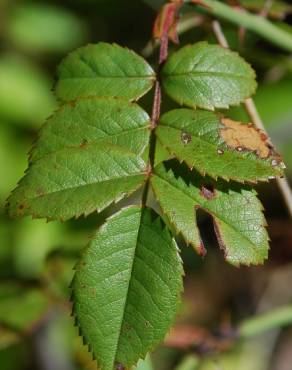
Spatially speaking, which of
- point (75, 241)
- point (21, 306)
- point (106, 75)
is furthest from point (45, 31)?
point (106, 75)

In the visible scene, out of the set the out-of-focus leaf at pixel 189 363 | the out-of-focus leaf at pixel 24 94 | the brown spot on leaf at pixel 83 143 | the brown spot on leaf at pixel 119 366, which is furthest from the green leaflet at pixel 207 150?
the out-of-focus leaf at pixel 24 94

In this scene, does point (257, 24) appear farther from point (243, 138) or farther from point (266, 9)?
point (243, 138)

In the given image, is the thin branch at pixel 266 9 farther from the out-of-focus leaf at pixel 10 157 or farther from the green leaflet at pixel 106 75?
the out-of-focus leaf at pixel 10 157

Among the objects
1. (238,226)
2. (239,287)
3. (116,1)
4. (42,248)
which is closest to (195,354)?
(238,226)

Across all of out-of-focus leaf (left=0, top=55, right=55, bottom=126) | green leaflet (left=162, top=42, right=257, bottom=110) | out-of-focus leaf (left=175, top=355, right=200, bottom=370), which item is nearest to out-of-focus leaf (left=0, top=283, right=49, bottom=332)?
out-of-focus leaf (left=175, top=355, right=200, bottom=370)

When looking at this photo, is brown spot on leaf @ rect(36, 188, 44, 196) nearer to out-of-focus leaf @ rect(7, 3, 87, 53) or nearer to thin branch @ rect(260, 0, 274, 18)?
thin branch @ rect(260, 0, 274, 18)

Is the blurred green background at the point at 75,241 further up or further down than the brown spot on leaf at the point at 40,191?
further down
